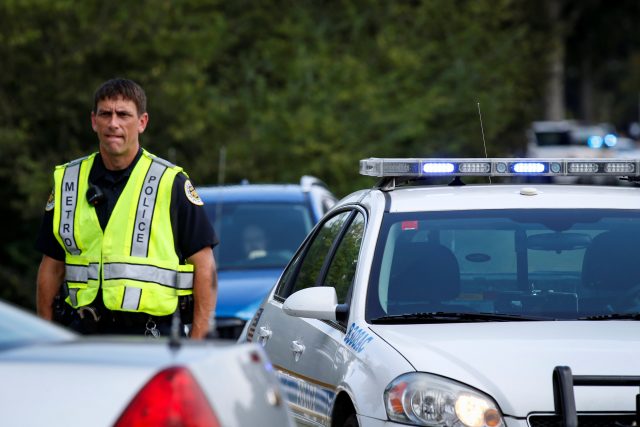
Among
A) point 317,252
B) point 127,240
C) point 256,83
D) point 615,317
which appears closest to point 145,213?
point 127,240

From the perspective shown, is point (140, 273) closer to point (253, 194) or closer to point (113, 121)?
point (113, 121)

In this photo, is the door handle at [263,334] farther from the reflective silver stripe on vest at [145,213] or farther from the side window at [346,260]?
the reflective silver stripe on vest at [145,213]

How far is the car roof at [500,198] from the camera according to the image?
6.52m

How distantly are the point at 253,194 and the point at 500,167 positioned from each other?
5.46 meters

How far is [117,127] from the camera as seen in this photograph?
251 inches

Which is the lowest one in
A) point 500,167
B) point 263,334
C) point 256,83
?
point 263,334

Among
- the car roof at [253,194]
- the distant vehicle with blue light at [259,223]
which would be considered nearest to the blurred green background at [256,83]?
the car roof at [253,194]

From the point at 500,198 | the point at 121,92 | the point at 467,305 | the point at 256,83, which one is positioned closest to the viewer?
the point at 467,305

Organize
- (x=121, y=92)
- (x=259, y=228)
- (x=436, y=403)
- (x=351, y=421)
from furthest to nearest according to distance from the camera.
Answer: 1. (x=259, y=228)
2. (x=121, y=92)
3. (x=351, y=421)
4. (x=436, y=403)

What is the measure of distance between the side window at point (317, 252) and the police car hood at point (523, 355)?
1054mm

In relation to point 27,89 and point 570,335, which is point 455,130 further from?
point 570,335

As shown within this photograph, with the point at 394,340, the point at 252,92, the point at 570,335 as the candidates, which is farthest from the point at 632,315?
the point at 252,92

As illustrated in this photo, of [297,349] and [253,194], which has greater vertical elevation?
[253,194]

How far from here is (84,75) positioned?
19.2m
